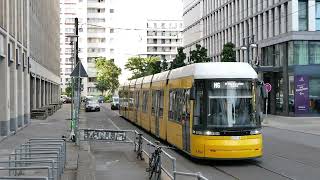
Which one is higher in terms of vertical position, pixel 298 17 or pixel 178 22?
pixel 178 22

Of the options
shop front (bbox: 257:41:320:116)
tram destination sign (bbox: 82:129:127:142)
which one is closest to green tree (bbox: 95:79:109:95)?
shop front (bbox: 257:41:320:116)

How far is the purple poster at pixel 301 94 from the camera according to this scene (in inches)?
1849

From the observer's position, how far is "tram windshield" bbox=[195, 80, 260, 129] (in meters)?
15.5

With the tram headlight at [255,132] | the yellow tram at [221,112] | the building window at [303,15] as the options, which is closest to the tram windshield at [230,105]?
the yellow tram at [221,112]

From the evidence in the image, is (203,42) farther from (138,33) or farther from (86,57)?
(138,33)

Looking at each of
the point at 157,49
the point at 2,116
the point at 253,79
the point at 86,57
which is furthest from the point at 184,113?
the point at 157,49

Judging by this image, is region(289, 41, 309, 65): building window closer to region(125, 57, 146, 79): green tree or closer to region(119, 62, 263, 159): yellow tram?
region(119, 62, 263, 159): yellow tram

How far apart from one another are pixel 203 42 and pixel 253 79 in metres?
66.9

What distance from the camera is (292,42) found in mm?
47125

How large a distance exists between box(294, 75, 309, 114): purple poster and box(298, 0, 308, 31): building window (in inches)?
171

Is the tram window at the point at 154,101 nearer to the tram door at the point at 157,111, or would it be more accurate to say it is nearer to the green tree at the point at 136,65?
the tram door at the point at 157,111

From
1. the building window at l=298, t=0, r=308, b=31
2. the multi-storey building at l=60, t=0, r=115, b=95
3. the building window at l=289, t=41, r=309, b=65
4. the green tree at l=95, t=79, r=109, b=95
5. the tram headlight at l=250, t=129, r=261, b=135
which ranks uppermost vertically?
the multi-storey building at l=60, t=0, r=115, b=95

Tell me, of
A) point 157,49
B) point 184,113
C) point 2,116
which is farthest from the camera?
point 157,49

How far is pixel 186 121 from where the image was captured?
1684 centimetres
